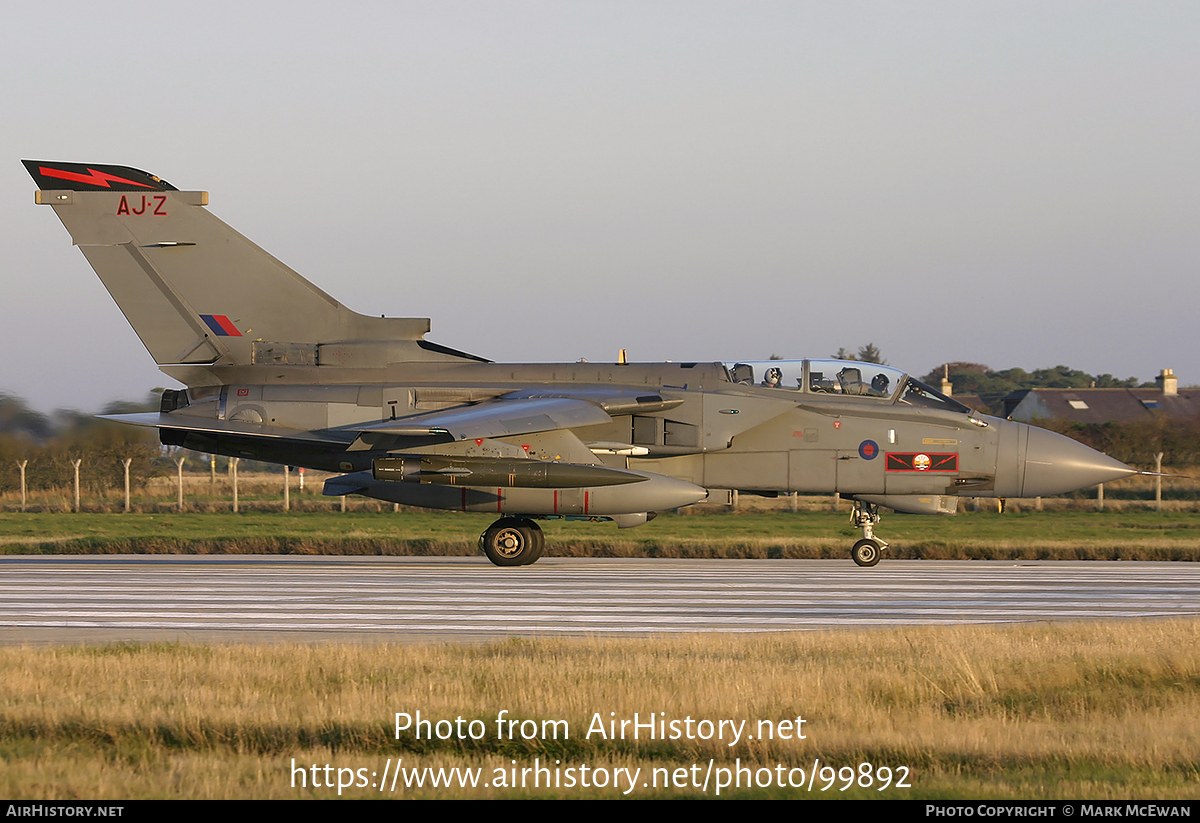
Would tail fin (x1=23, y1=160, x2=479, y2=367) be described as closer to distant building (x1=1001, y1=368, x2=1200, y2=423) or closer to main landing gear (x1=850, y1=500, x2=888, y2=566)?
main landing gear (x1=850, y1=500, x2=888, y2=566)

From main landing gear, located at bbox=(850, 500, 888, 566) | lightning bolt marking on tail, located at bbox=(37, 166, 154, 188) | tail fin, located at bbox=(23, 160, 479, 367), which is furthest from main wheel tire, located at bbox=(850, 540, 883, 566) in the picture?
Answer: lightning bolt marking on tail, located at bbox=(37, 166, 154, 188)

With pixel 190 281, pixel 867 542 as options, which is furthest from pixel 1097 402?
pixel 190 281

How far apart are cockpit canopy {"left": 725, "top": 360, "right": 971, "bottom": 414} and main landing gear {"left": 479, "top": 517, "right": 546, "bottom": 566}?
4.00 metres

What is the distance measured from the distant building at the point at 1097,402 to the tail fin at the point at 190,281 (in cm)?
4772

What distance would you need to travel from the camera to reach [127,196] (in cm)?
1894

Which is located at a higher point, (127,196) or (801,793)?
(127,196)

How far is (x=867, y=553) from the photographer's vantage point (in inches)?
721

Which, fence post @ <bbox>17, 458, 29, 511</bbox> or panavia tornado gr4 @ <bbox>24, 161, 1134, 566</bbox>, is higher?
panavia tornado gr4 @ <bbox>24, 161, 1134, 566</bbox>

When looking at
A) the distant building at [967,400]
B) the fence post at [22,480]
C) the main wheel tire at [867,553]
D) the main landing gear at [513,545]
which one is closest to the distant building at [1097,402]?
the distant building at [967,400]

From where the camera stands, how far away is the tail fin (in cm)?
1881
